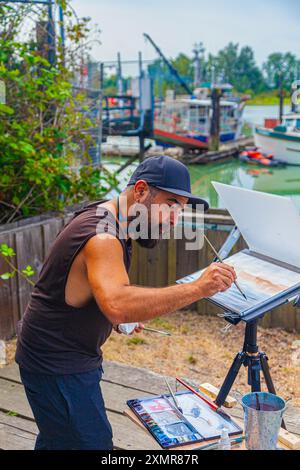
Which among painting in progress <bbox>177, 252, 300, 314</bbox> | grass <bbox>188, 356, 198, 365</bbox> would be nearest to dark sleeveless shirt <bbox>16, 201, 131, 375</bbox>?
painting in progress <bbox>177, 252, 300, 314</bbox>

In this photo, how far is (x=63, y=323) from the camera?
76.0 inches

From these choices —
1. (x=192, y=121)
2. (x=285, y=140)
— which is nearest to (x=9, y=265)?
(x=285, y=140)

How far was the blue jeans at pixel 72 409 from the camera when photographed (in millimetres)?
1942

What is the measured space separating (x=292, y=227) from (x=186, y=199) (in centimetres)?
55

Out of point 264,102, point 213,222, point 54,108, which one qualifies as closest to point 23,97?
point 54,108

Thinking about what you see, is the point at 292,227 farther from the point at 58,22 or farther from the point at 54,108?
the point at 58,22

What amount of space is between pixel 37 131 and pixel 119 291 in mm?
3612

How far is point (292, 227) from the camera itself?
2.27m

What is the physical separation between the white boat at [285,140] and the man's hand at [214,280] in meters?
20.0

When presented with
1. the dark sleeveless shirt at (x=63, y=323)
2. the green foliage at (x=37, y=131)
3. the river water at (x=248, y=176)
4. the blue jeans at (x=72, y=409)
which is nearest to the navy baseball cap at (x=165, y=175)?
the dark sleeveless shirt at (x=63, y=323)

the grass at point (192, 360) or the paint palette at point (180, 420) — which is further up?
the paint palette at point (180, 420)

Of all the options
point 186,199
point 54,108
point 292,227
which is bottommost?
point 292,227

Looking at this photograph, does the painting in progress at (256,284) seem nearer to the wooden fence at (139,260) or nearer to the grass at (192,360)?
the grass at (192,360)
